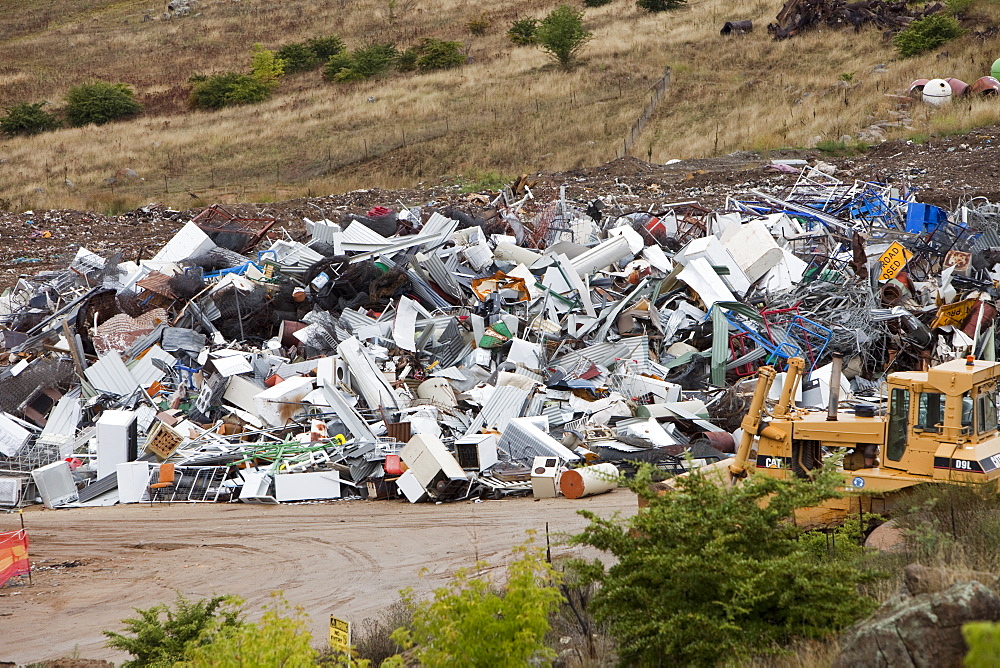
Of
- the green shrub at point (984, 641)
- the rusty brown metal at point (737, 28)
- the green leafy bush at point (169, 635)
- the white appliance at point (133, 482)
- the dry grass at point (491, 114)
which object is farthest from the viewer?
the rusty brown metal at point (737, 28)

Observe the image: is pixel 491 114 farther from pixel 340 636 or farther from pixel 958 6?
pixel 340 636

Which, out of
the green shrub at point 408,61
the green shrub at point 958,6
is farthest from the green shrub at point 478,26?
the green shrub at point 958,6

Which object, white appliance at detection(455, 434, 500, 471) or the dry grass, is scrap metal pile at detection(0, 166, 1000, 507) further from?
the dry grass

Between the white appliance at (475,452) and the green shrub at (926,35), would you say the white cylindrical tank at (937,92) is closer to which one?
the green shrub at (926,35)

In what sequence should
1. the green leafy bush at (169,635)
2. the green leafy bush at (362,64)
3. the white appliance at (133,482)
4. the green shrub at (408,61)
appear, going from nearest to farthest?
1. the green leafy bush at (169,635)
2. the white appliance at (133,482)
3. the green leafy bush at (362,64)
4. the green shrub at (408,61)

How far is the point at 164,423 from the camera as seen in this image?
40.5 feet

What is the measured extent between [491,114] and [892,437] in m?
28.1

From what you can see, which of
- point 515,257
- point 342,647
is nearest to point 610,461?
point 515,257

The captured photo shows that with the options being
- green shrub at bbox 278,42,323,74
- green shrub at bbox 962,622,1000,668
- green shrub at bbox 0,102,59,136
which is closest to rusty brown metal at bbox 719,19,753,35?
green shrub at bbox 278,42,323,74

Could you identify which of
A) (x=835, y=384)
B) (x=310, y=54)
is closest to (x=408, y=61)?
(x=310, y=54)

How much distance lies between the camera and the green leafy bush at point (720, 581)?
4.93 meters

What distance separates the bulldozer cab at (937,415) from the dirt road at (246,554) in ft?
11.1

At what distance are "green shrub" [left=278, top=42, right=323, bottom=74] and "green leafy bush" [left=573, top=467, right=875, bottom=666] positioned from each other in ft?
146

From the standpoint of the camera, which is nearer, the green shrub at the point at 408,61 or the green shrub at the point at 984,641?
the green shrub at the point at 984,641
